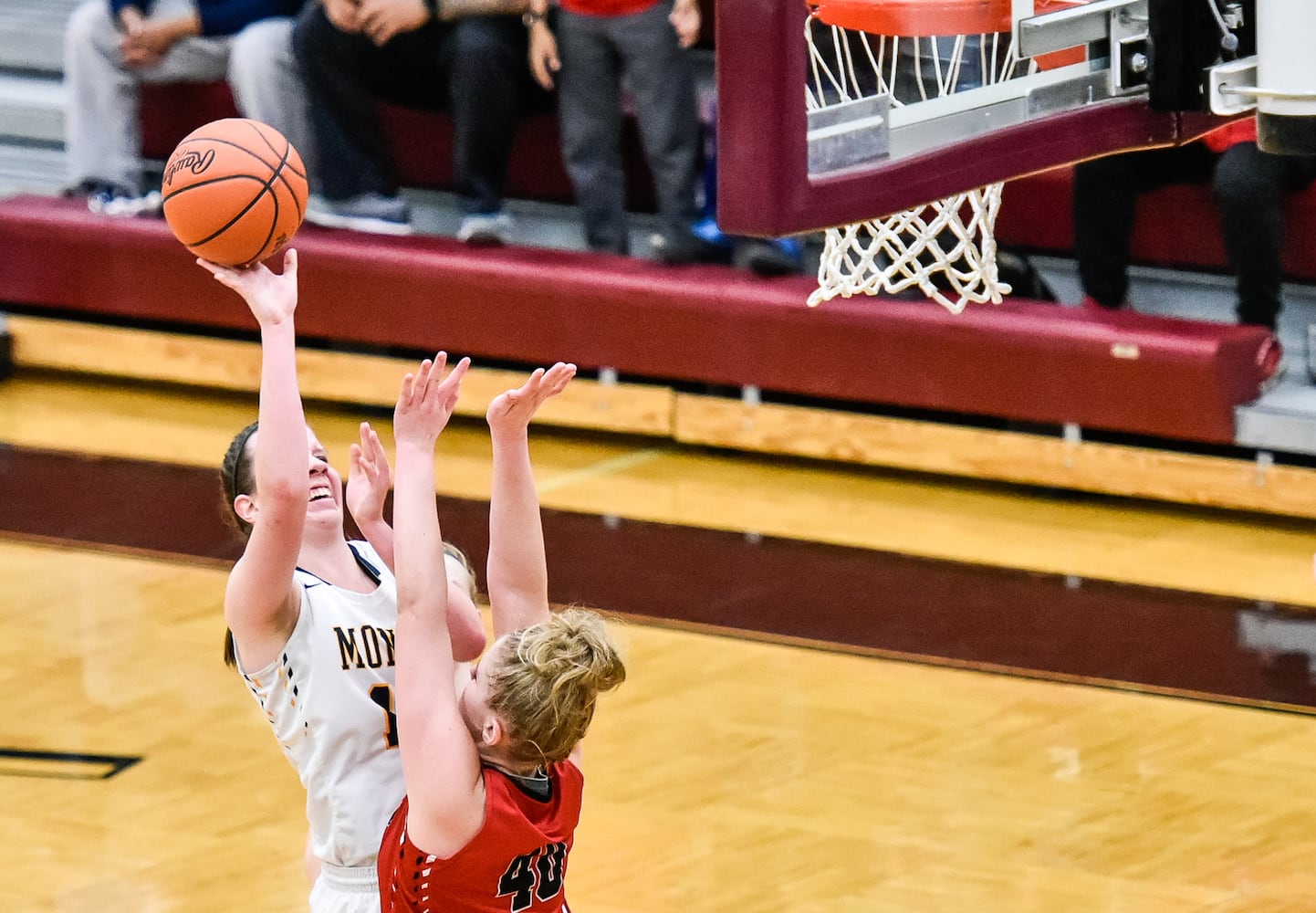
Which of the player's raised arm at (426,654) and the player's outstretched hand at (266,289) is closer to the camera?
the player's raised arm at (426,654)

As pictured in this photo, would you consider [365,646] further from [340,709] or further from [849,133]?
[849,133]

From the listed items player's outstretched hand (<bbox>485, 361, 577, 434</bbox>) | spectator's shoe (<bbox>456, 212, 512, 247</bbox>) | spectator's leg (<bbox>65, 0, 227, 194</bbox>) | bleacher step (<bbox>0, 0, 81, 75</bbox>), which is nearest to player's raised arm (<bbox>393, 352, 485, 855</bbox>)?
player's outstretched hand (<bbox>485, 361, 577, 434</bbox>)

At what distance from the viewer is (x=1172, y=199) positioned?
7410 mm

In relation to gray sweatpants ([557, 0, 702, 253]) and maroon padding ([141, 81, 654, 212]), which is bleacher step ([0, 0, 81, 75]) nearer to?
maroon padding ([141, 81, 654, 212])

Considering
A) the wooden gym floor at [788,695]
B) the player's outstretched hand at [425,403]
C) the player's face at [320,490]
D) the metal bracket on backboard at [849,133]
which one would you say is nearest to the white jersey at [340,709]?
the player's face at [320,490]

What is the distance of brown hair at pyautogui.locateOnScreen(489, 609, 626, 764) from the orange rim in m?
1.56

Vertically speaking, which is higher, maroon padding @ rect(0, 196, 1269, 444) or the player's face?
the player's face

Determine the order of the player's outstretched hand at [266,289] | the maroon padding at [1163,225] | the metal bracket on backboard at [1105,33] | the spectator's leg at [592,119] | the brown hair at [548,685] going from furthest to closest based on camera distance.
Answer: the spectator's leg at [592,119]
the maroon padding at [1163,225]
the metal bracket on backboard at [1105,33]
the player's outstretched hand at [266,289]
the brown hair at [548,685]

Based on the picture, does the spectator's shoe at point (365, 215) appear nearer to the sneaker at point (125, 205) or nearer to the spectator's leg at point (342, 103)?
the spectator's leg at point (342, 103)

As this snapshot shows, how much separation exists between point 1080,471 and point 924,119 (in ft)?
11.4

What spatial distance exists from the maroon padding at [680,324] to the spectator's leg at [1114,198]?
0.20 m

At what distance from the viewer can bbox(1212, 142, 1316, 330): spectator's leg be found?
6.82 m

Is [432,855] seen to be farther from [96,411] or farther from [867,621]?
[96,411]

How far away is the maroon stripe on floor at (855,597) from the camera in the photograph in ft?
18.8
